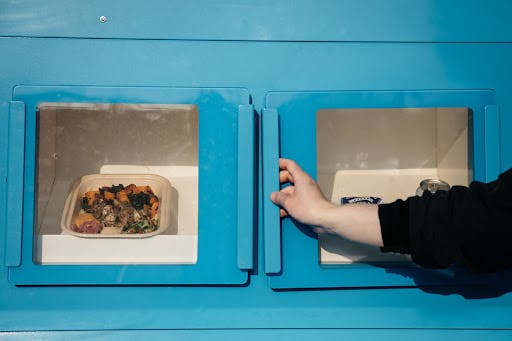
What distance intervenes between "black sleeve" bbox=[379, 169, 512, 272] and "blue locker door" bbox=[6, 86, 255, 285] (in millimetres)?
357

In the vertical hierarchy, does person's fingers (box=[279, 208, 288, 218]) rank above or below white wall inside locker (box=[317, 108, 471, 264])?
below

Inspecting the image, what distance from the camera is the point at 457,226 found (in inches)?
42.9

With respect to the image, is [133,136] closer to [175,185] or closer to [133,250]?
[175,185]

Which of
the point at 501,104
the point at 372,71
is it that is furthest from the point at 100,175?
the point at 501,104

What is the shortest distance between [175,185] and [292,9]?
1.90ft

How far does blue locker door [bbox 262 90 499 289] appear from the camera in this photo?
1.28 metres

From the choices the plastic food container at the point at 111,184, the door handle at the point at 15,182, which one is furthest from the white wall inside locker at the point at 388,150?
the door handle at the point at 15,182

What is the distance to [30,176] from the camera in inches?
49.8

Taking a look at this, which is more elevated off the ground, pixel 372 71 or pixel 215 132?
pixel 372 71

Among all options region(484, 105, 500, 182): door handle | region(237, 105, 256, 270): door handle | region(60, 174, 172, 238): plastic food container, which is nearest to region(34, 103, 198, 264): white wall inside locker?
region(60, 174, 172, 238): plastic food container

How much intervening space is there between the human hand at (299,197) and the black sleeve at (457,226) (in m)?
0.15

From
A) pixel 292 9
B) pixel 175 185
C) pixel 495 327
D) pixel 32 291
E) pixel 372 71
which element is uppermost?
pixel 292 9

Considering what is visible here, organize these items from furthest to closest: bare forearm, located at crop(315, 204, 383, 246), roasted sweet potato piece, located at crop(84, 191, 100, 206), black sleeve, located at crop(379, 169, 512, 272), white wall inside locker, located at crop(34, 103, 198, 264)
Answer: roasted sweet potato piece, located at crop(84, 191, 100, 206)
white wall inside locker, located at crop(34, 103, 198, 264)
bare forearm, located at crop(315, 204, 383, 246)
black sleeve, located at crop(379, 169, 512, 272)

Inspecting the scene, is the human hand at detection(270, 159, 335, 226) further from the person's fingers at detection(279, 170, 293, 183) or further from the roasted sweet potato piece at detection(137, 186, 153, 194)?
the roasted sweet potato piece at detection(137, 186, 153, 194)
